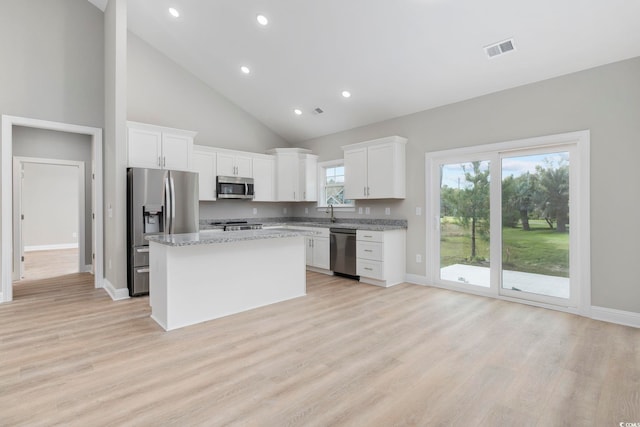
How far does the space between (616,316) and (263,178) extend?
5597 mm

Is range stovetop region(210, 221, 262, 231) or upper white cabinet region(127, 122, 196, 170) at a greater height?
upper white cabinet region(127, 122, 196, 170)

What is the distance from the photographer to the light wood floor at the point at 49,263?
5.82 m

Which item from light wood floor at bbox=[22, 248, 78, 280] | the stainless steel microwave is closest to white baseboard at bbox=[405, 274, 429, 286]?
the stainless steel microwave

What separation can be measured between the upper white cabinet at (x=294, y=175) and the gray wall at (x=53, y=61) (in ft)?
10.2

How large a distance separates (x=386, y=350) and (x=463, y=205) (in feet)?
9.24

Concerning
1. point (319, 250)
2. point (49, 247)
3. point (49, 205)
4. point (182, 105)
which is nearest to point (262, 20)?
point (182, 105)

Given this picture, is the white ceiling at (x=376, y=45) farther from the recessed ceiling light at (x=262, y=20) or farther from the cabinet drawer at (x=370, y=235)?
the cabinet drawer at (x=370, y=235)

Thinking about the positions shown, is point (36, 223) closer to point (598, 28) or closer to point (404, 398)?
point (404, 398)

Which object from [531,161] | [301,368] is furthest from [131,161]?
[531,161]

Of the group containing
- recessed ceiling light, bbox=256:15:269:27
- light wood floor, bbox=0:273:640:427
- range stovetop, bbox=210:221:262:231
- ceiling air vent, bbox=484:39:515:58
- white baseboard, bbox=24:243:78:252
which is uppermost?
recessed ceiling light, bbox=256:15:269:27

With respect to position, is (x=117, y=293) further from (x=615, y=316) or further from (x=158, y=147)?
(x=615, y=316)

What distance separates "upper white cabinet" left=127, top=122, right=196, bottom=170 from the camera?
15.3 ft

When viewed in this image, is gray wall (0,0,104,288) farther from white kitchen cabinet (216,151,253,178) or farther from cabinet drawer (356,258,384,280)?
cabinet drawer (356,258,384,280)

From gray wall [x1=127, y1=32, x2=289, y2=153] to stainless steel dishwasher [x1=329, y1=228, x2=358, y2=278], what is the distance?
108 inches
